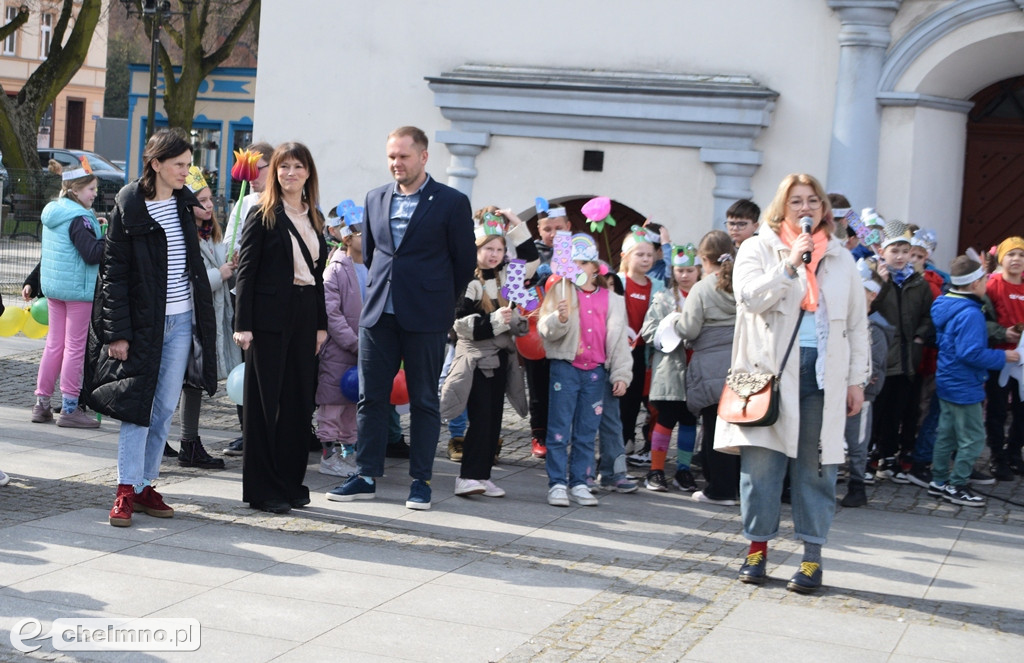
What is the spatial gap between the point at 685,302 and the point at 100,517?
3636 millimetres

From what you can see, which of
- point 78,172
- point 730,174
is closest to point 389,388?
point 78,172

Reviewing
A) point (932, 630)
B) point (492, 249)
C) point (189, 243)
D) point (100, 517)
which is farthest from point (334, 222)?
point (932, 630)

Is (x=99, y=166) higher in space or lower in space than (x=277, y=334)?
higher

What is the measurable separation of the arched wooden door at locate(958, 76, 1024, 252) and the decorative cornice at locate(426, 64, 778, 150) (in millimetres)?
2050

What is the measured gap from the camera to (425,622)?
5438mm

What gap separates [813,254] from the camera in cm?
612

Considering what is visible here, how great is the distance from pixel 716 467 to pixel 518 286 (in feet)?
5.49

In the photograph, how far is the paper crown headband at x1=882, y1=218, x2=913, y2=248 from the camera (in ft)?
30.3

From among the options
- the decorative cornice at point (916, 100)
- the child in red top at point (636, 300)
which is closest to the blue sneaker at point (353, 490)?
the child in red top at point (636, 300)

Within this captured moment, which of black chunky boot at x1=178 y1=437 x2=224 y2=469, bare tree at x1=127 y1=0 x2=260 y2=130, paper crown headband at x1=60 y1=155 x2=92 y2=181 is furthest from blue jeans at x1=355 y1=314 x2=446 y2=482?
bare tree at x1=127 y1=0 x2=260 y2=130

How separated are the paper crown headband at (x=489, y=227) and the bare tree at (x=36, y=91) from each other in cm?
2119

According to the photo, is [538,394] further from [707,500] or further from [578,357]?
[707,500]

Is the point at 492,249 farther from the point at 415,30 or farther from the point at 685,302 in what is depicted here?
the point at 415,30

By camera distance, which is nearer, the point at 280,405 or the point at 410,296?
the point at 280,405
